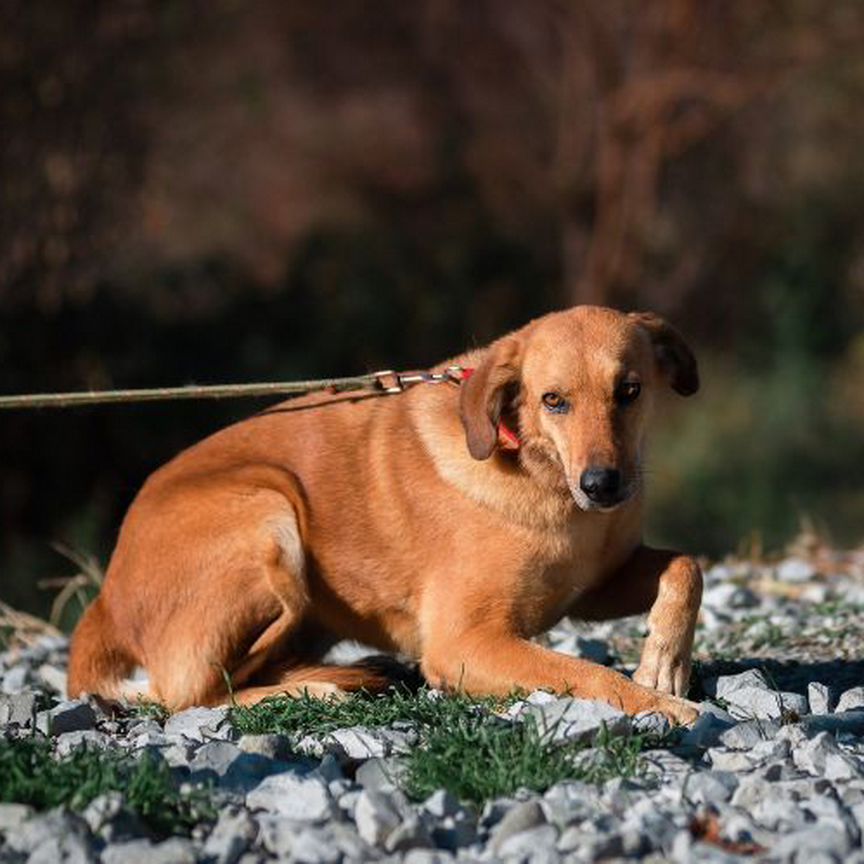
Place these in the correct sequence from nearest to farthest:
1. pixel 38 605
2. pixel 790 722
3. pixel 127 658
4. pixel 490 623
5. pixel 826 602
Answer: pixel 790 722
pixel 490 623
pixel 127 658
pixel 826 602
pixel 38 605

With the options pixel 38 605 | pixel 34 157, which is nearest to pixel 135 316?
pixel 34 157

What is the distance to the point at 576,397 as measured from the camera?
4.73 metres

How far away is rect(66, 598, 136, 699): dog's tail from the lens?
207 inches

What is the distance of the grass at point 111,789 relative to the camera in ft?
11.6

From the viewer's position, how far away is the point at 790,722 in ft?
14.2

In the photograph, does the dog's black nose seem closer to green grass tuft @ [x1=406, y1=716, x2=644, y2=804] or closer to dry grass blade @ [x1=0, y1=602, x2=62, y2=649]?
green grass tuft @ [x1=406, y1=716, x2=644, y2=804]

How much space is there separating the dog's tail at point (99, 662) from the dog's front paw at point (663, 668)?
66.3 inches

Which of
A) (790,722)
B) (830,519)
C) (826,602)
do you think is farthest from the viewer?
(830,519)

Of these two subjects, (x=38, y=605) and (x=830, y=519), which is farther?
(x=830, y=519)

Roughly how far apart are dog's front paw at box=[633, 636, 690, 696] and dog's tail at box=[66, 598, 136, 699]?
168cm

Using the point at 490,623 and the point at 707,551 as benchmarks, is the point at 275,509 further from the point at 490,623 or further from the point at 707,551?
the point at 707,551

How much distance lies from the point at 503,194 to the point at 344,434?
9.48 metres

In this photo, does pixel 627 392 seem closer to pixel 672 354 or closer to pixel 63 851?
pixel 672 354

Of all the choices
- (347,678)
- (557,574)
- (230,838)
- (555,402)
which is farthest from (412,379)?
(230,838)
